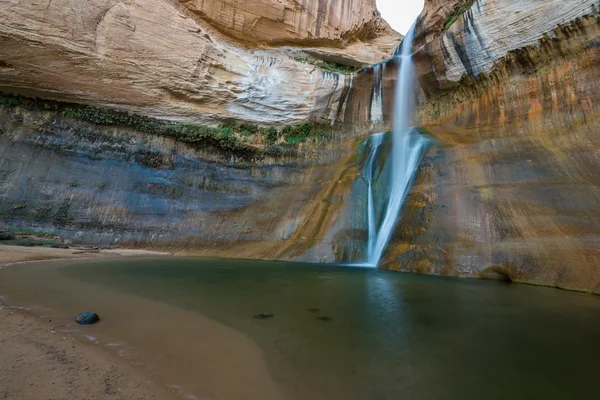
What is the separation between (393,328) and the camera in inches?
128

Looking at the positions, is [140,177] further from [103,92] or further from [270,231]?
[270,231]

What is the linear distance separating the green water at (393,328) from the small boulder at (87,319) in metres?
0.20

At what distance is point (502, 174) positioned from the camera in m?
7.79

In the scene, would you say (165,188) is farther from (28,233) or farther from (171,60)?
(171,60)

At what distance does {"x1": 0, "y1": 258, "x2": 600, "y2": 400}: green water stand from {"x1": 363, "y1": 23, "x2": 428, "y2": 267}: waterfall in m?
3.30

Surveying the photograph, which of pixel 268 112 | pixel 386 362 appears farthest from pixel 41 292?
pixel 268 112

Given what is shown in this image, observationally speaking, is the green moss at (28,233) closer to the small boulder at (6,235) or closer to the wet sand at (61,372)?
the small boulder at (6,235)

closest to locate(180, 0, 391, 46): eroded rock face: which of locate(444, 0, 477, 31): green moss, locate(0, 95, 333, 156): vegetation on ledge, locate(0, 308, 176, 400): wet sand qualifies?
locate(0, 95, 333, 156): vegetation on ledge

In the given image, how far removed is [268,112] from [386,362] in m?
11.9

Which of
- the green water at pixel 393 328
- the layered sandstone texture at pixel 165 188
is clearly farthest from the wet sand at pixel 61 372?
the layered sandstone texture at pixel 165 188

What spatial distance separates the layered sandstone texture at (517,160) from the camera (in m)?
6.10

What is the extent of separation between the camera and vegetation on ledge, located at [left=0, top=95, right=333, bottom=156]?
10664mm

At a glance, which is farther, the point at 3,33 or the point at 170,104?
the point at 170,104

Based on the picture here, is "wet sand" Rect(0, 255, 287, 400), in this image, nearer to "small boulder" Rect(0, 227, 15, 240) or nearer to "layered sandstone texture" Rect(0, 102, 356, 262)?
"small boulder" Rect(0, 227, 15, 240)
